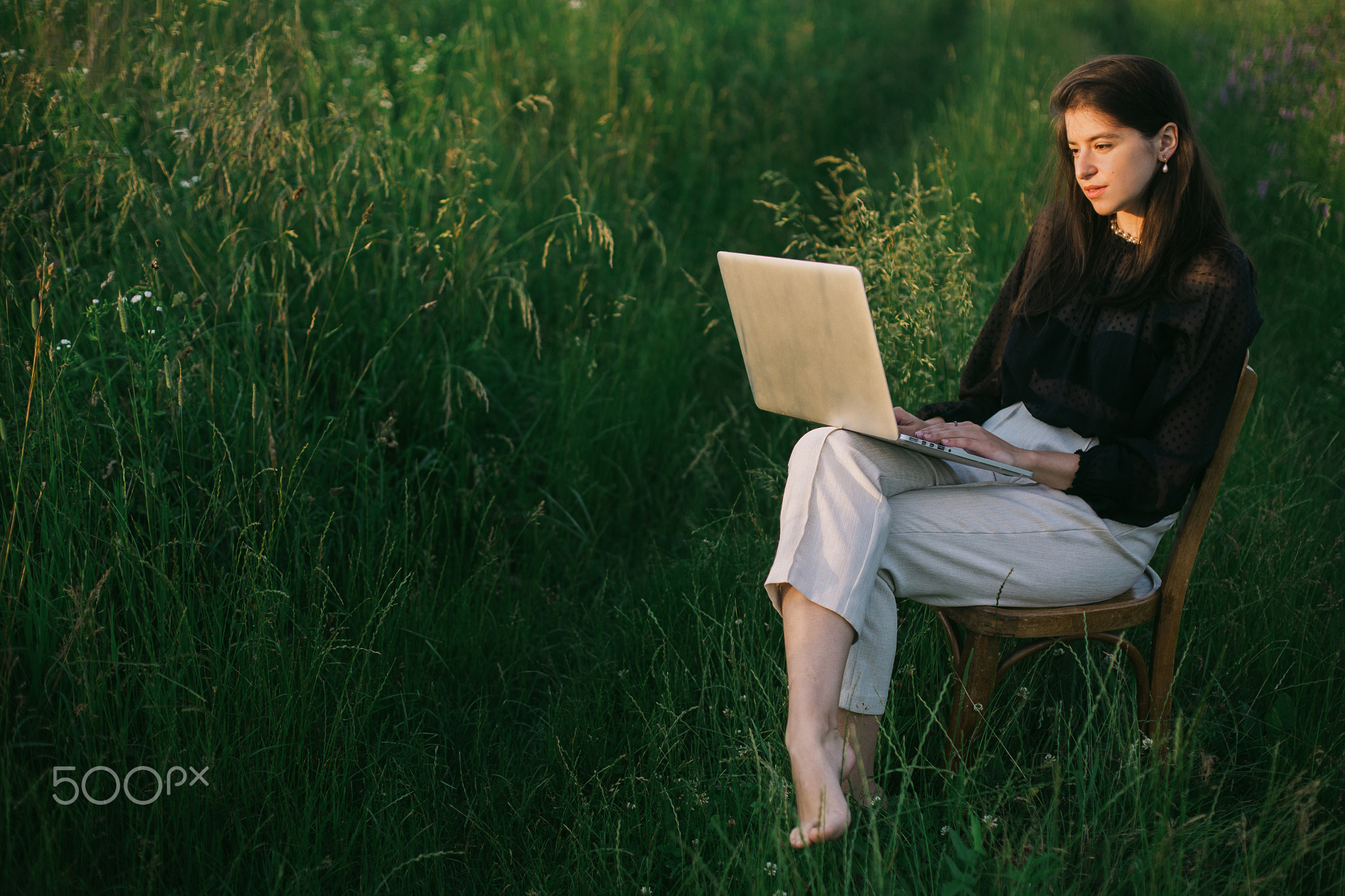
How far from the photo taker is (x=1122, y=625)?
5.66 feet

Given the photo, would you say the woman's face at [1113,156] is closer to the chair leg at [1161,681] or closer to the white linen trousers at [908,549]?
the white linen trousers at [908,549]

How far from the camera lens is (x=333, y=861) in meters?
1.59

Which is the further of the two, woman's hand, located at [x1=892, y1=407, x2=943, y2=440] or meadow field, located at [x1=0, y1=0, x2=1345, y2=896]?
woman's hand, located at [x1=892, y1=407, x2=943, y2=440]

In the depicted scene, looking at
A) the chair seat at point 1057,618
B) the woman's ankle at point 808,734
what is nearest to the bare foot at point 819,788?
the woman's ankle at point 808,734

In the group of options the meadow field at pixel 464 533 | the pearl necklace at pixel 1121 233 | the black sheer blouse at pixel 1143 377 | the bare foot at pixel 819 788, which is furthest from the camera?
the pearl necklace at pixel 1121 233

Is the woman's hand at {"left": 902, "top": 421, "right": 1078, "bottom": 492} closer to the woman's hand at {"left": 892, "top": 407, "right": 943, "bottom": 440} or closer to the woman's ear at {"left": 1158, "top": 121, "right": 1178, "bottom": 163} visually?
the woman's hand at {"left": 892, "top": 407, "right": 943, "bottom": 440}

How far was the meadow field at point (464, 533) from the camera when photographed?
5.21 ft

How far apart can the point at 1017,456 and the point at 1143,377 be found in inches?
11.8

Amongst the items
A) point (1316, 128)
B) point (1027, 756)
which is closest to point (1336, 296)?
point (1316, 128)

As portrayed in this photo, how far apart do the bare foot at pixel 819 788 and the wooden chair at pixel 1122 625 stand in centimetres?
25
